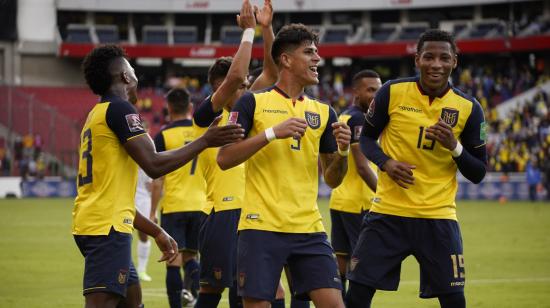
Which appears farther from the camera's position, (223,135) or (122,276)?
(122,276)

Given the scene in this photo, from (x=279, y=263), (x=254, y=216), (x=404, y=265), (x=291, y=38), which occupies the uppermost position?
(x=291, y=38)

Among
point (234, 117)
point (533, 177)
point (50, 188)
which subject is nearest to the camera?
point (234, 117)

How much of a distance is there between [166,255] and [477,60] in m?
57.6

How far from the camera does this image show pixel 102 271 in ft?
20.9

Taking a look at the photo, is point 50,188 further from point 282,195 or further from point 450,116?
point 282,195

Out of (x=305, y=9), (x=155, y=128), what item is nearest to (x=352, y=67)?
(x=305, y=9)

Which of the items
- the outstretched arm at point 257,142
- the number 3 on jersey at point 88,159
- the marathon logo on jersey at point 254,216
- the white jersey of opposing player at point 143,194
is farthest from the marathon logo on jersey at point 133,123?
→ the white jersey of opposing player at point 143,194

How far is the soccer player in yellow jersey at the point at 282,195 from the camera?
22.1 ft

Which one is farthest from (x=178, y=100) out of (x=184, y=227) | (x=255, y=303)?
(x=255, y=303)

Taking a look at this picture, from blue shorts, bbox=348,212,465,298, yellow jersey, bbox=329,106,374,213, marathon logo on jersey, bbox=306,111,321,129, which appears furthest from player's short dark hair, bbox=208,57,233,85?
blue shorts, bbox=348,212,465,298

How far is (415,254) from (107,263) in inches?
99.5

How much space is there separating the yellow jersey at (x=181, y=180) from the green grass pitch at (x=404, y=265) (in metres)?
1.58

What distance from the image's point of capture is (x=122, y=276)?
21.2 feet

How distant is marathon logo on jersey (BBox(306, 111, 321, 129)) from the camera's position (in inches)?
278
